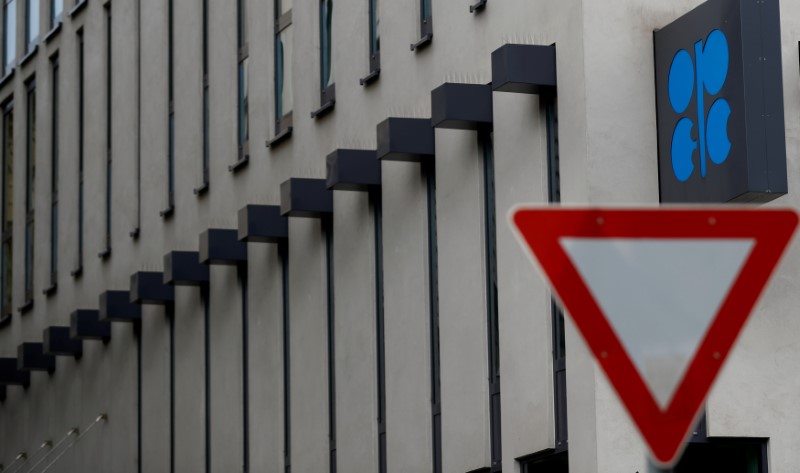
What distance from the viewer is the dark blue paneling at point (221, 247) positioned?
27.0 m

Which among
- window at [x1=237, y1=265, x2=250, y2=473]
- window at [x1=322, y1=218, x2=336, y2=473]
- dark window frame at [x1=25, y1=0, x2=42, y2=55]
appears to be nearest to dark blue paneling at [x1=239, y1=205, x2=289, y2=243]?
window at [x1=322, y1=218, x2=336, y2=473]

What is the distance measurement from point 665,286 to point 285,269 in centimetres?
2051

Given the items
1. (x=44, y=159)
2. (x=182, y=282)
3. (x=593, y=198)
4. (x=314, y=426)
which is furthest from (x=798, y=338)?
(x=44, y=159)

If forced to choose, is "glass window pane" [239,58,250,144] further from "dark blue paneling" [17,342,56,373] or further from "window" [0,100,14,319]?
"window" [0,100,14,319]

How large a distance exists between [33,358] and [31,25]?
7538 millimetres

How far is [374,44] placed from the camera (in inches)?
911

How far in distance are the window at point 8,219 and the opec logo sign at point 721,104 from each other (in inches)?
946

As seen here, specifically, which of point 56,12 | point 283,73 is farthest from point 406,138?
point 56,12

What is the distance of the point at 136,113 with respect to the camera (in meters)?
32.3

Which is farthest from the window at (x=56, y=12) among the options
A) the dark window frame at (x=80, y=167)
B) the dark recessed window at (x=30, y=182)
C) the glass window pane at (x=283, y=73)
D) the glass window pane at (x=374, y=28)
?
the glass window pane at (x=374, y=28)

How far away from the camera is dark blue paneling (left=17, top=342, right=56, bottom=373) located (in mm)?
35656

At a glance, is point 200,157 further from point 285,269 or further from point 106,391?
point 106,391

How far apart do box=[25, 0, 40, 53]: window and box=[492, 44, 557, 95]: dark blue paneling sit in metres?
21.9

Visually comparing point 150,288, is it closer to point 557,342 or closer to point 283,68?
point 283,68
